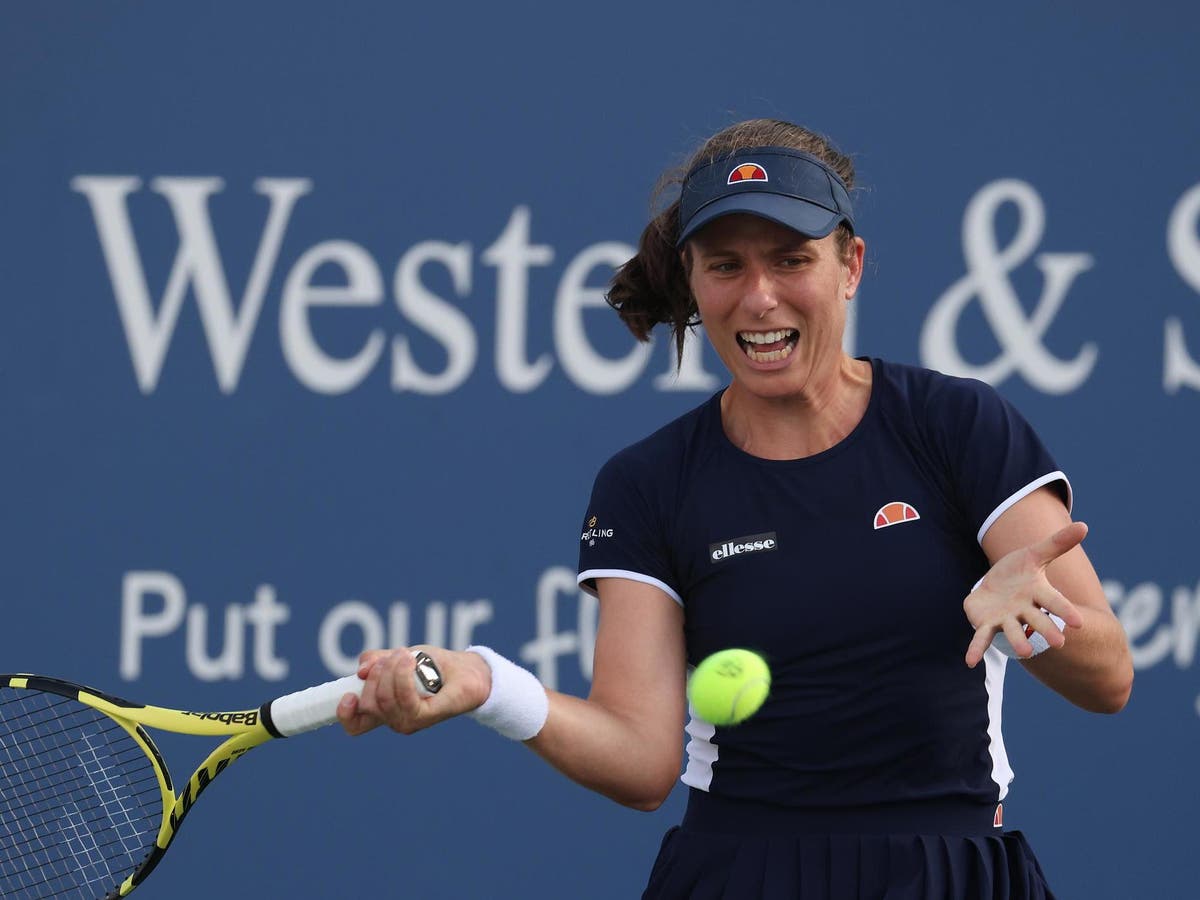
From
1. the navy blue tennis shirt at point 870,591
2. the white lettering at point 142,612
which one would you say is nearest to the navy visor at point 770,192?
the navy blue tennis shirt at point 870,591

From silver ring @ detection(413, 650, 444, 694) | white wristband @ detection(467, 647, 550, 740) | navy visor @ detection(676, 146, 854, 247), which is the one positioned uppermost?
navy visor @ detection(676, 146, 854, 247)

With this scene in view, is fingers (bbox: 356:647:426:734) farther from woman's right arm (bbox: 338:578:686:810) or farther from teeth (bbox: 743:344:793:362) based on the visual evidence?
teeth (bbox: 743:344:793:362)

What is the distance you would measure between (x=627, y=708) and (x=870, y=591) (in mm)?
401

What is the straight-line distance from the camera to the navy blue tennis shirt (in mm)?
2162

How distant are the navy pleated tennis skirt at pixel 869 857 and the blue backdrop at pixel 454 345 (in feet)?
6.28

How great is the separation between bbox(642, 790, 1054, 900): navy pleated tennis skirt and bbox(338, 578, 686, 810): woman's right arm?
0.14 m

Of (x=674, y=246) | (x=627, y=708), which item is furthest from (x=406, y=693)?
(x=674, y=246)

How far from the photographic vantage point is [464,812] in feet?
13.5

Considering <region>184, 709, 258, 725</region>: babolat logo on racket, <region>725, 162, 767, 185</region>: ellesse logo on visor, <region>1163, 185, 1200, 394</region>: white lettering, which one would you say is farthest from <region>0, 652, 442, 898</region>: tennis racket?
<region>1163, 185, 1200, 394</region>: white lettering

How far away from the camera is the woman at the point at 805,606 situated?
Answer: 2141 millimetres

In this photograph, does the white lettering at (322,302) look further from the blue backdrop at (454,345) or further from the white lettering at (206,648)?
the white lettering at (206,648)

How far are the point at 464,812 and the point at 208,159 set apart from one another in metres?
1.80

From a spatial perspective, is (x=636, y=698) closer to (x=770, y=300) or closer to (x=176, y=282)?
(x=770, y=300)

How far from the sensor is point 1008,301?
166 inches
